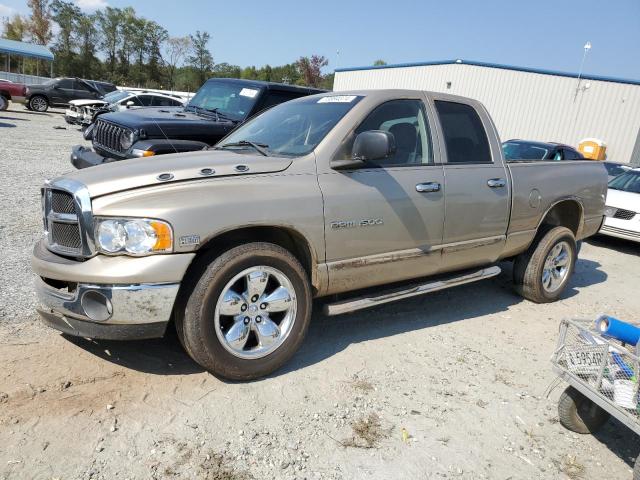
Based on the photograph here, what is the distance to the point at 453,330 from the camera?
4570 mm

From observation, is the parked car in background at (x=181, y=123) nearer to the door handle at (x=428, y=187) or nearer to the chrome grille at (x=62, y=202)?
the door handle at (x=428, y=187)

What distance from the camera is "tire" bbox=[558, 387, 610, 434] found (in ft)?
10.3

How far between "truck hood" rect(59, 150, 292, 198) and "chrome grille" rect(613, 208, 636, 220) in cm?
783

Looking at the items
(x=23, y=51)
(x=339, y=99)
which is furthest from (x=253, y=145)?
(x=23, y=51)

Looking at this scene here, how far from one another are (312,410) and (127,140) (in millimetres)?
4819

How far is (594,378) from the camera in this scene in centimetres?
290

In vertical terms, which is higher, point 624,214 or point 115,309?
point 624,214

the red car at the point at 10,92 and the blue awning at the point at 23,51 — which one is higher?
the blue awning at the point at 23,51

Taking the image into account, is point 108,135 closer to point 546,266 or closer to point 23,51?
point 546,266

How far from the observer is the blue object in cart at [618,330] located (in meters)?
3.05

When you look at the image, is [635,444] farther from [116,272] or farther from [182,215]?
[116,272]

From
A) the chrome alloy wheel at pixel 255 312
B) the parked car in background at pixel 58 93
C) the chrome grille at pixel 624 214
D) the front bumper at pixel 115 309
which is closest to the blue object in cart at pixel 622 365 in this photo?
the chrome alloy wheel at pixel 255 312

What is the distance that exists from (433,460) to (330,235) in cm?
157

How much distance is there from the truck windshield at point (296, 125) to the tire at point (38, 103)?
931 inches
